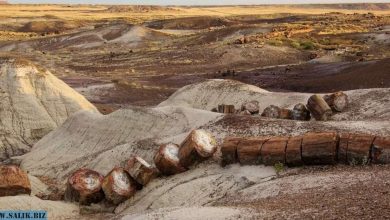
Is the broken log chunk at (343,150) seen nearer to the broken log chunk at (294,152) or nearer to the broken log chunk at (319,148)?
the broken log chunk at (319,148)

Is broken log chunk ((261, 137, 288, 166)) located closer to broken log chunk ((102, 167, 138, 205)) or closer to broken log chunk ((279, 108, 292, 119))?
broken log chunk ((102, 167, 138, 205))

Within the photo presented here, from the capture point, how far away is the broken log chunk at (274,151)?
11.1 metres

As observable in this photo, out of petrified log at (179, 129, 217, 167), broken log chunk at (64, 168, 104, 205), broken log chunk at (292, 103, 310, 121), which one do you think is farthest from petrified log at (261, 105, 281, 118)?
broken log chunk at (64, 168, 104, 205)

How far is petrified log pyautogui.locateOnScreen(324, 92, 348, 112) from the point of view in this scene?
17.7m

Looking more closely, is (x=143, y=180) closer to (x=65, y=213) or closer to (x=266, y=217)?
(x=65, y=213)

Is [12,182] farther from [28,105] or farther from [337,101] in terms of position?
Answer: [337,101]

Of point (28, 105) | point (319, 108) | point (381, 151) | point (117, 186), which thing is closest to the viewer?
point (381, 151)

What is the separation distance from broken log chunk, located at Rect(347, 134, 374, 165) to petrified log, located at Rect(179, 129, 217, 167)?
3.12m

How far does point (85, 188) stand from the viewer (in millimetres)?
12000

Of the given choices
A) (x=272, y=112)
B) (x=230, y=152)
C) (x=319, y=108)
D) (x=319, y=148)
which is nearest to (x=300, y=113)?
(x=319, y=108)

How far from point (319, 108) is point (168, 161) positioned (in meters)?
6.86

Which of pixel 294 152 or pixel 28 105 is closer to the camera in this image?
pixel 294 152

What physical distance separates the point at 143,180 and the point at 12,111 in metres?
9.55

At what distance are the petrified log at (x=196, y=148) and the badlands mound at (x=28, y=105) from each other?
9.18m
